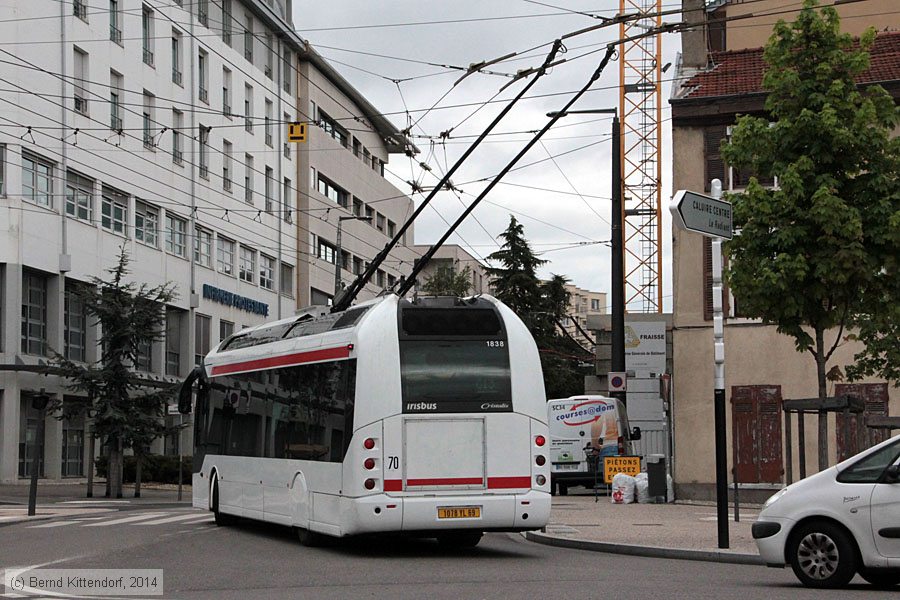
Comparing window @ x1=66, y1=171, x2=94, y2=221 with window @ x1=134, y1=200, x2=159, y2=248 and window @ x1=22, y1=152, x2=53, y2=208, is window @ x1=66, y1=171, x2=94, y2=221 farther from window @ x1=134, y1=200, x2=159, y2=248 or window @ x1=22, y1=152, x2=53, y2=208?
window @ x1=134, y1=200, x2=159, y2=248

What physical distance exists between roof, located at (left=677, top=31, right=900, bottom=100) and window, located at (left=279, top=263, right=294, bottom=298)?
40.1m

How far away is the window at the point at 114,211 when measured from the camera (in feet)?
161

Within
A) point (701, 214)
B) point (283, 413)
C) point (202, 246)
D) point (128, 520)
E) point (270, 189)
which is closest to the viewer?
point (701, 214)

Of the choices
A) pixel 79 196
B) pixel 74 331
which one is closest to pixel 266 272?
pixel 74 331

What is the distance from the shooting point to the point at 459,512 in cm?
1596

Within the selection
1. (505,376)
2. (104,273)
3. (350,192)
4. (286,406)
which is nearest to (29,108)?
(104,273)

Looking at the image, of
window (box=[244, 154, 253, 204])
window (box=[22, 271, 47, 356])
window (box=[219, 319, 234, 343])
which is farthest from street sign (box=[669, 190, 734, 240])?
window (box=[244, 154, 253, 204])

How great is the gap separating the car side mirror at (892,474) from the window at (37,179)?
3510cm

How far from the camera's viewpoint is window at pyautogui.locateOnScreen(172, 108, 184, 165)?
182 ft

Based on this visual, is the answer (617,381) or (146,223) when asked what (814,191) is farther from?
(146,223)

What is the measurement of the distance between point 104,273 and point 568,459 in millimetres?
18367

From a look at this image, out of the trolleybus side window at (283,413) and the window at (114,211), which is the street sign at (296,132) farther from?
the trolleybus side window at (283,413)

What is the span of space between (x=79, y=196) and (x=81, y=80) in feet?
12.6

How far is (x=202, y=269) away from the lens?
5856cm
